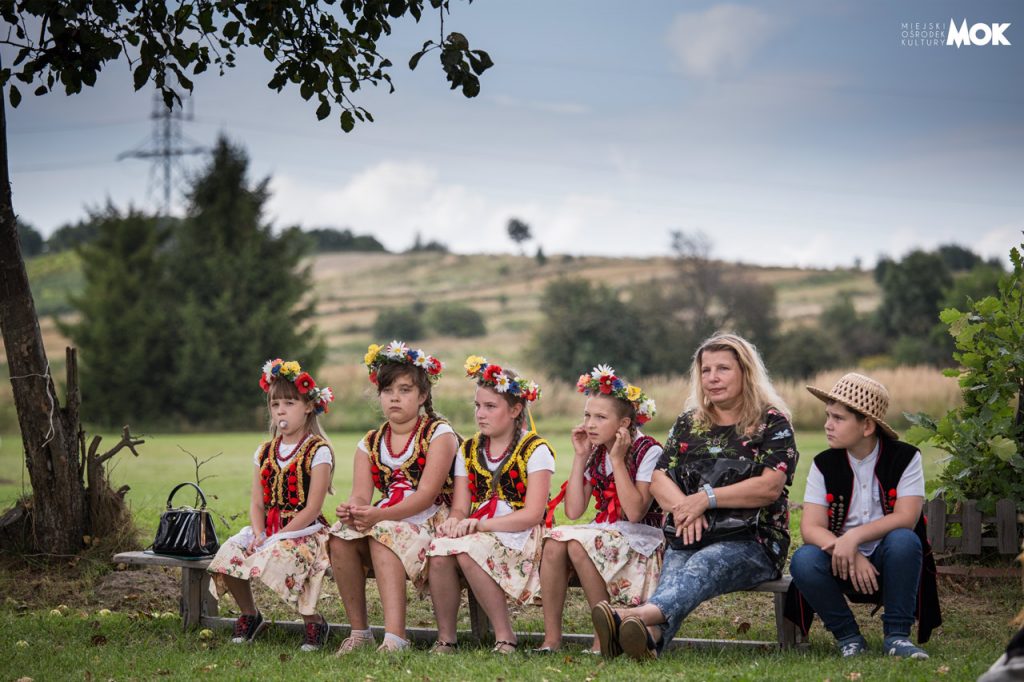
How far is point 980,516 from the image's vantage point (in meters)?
6.65

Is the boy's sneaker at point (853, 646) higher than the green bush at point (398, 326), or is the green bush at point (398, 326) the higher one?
the green bush at point (398, 326)

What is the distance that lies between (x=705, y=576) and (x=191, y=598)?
300cm

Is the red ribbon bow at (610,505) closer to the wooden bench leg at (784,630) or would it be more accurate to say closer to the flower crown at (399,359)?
the wooden bench leg at (784,630)

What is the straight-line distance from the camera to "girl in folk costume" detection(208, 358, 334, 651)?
586cm

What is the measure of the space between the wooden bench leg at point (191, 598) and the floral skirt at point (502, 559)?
1610 millimetres

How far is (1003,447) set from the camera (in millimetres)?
6590

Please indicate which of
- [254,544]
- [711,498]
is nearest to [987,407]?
[711,498]

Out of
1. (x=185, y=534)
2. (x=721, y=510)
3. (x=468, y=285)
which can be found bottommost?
(x=185, y=534)

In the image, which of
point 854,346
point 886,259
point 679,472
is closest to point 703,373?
point 679,472

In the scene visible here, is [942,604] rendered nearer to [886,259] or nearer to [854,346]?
[854,346]

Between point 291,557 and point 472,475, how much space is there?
3.41 ft

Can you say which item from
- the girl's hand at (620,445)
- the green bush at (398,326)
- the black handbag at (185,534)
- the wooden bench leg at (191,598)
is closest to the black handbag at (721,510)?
the girl's hand at (620,445)

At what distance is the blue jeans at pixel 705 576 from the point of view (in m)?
5.07

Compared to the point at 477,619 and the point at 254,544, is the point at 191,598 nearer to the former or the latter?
the point at 254,544
